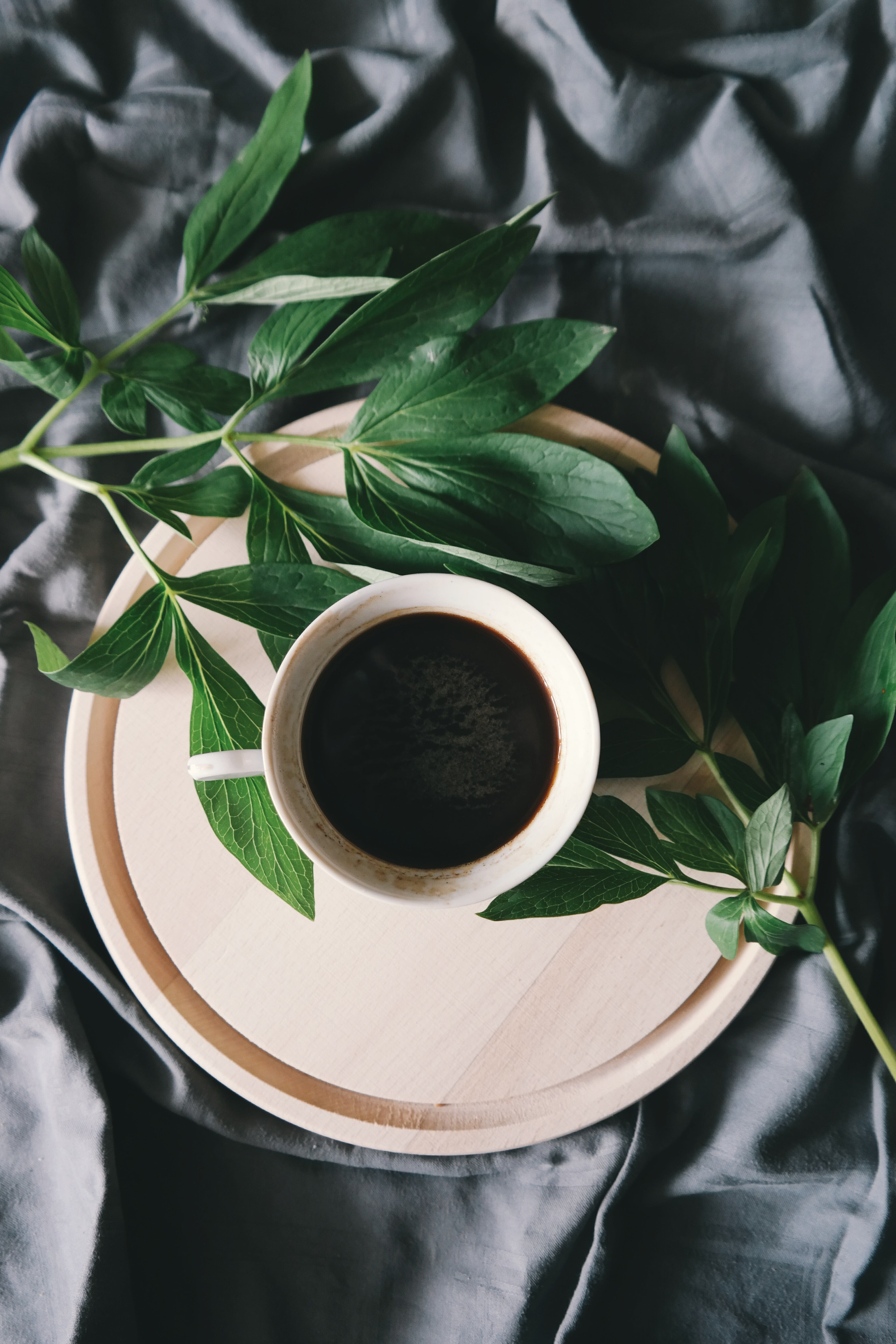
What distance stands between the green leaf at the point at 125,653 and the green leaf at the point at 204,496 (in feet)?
0.21

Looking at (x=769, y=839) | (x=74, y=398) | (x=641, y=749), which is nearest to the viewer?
(x=769, y=839)

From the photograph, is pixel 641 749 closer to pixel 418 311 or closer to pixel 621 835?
pixel 621 835

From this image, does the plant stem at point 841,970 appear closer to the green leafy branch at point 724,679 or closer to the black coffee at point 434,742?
the green leafy branch at point 724,679

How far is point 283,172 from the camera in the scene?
73 cm

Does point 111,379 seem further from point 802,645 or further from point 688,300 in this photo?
point 802,645

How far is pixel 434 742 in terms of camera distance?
692 millimetres

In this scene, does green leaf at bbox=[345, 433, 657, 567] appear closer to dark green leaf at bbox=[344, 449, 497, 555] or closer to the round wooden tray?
dark green leaf at bbox=[344, 449, 497, 555]

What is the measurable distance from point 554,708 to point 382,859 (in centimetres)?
17

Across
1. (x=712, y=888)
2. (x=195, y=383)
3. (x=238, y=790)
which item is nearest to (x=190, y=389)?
(x=195, y=383)

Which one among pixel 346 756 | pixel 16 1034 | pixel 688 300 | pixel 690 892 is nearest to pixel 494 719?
pixel 346 756

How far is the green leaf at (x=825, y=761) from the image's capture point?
0.60m

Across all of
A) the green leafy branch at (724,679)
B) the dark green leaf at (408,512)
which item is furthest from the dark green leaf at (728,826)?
the dark green leaf at (408,512)

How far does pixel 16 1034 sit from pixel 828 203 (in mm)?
1095

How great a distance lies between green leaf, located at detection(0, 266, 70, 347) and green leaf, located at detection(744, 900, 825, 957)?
69 cm
